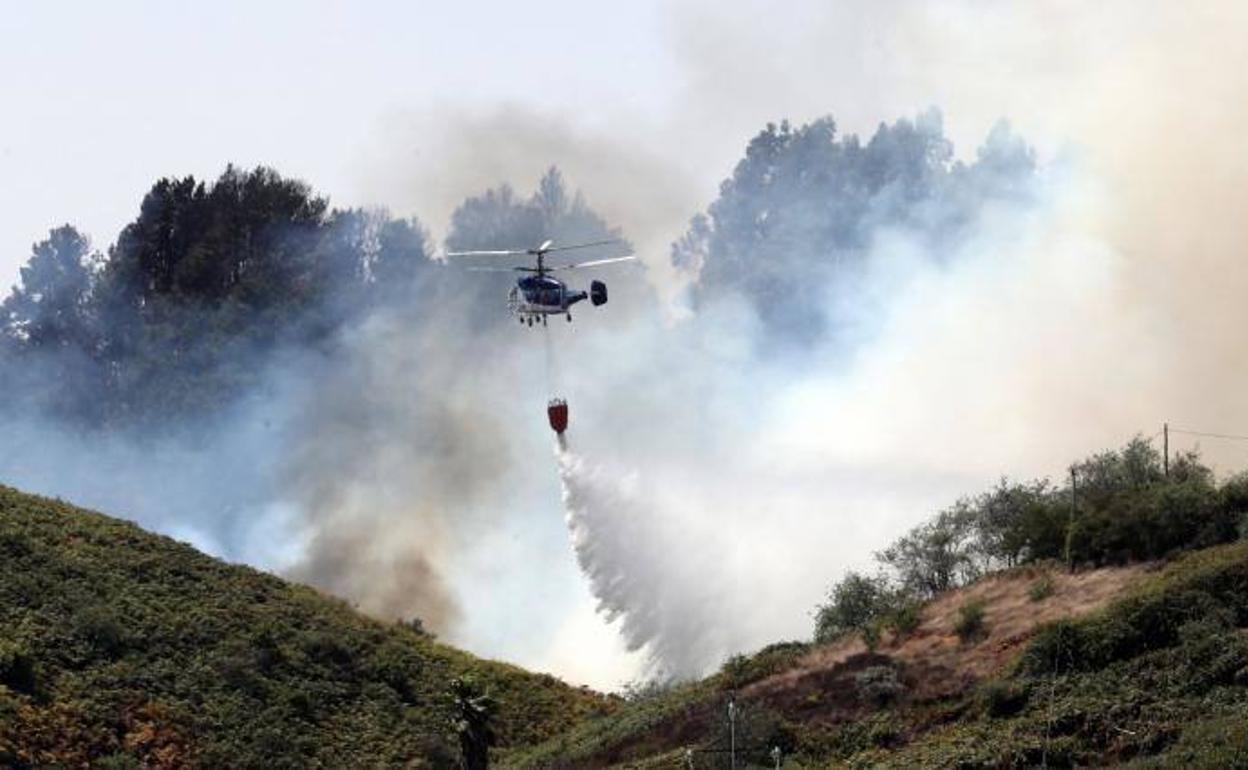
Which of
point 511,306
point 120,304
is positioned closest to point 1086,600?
point 511,306

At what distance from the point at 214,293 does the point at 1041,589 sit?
101462 mm

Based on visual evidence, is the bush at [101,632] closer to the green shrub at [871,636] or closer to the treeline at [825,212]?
the green shrub at [871,636]

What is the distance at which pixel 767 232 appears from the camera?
7126 inches

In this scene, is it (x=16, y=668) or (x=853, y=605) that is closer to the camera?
(x=16, y=668)

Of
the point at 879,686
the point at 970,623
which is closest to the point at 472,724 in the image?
the point at 879,686

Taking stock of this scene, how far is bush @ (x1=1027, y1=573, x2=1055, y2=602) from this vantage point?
8819 centimetres

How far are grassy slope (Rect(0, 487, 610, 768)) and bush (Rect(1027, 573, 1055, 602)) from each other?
27153mm

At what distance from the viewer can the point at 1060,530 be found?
94938 millimetres

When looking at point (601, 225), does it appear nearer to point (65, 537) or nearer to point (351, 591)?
point (351, 591)

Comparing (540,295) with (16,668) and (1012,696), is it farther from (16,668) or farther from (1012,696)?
(1012,696)

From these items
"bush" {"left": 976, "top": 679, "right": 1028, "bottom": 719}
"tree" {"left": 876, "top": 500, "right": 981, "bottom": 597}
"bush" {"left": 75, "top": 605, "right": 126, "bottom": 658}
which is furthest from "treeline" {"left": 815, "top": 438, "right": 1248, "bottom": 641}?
"bush" {"left": 75, "top": 605, "right": 126, "bottom": 658}

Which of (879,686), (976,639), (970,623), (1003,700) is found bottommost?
(1003,700)

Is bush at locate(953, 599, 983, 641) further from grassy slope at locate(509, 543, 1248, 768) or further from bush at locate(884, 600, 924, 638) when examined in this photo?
bush at locate(884, 600, 924, 638)

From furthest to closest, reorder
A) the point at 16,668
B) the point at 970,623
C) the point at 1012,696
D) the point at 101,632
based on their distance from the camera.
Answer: the point at 101,632
the point at 970,623
the point at 16,668
the point at 1012,696
